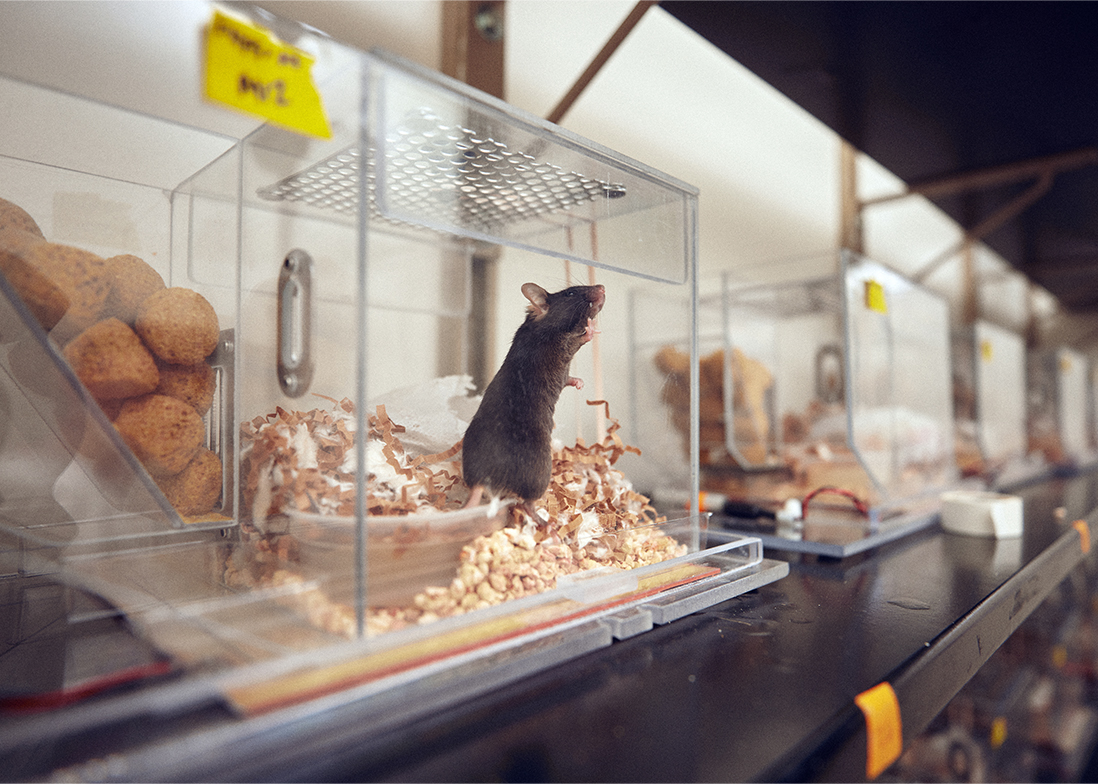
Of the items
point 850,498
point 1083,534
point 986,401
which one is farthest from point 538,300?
point 986,401

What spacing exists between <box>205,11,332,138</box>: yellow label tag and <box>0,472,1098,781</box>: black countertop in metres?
0.41

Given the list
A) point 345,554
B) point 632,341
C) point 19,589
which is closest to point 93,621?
point 19,589

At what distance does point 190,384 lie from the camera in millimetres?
635

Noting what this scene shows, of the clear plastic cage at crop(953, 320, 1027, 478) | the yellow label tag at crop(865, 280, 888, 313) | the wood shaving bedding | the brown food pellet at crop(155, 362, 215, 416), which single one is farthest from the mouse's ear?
the clear plastic cage at crop(953, 320, 1027, 478)

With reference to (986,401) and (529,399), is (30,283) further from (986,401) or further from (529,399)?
(986,401)

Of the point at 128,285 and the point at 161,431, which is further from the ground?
the point at 128,285

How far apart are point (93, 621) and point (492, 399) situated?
422 millimetres

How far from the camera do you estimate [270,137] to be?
564 millimetres

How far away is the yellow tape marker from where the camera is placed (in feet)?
1.55

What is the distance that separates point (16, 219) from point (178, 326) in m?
0.15

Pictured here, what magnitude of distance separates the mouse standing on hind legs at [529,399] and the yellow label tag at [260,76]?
261 mm

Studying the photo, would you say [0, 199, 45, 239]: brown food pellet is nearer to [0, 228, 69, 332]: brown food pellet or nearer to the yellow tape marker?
[0, 228, 69, 332]: brown food pellet

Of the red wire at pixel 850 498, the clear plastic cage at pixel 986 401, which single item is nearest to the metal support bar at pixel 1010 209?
the clear plastic cage at pixel 986 401

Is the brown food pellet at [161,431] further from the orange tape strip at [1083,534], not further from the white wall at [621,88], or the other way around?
the orange tape strip at [1083,534]
